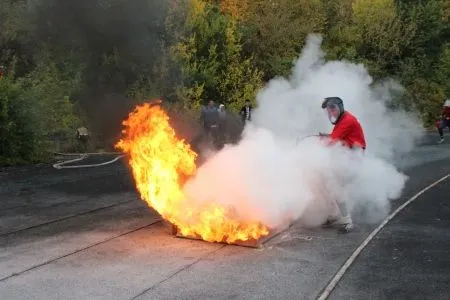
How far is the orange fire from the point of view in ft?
19.2

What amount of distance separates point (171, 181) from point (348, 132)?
7.67ft

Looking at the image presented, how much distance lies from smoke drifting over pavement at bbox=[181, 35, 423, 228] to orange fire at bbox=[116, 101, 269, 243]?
13cm

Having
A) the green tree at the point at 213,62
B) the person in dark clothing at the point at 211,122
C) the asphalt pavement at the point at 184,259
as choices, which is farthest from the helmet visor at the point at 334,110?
the green tree at the point at 213,62

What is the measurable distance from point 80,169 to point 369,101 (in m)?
6.64

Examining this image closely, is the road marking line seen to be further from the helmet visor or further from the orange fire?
the helmet visor

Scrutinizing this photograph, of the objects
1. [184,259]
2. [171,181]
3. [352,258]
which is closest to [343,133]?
[352,258]

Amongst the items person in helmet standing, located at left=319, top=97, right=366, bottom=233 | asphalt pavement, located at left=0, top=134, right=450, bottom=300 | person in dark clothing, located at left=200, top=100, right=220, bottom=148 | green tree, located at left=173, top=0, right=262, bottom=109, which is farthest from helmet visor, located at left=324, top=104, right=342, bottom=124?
green tree, located at left=173, top=0, right=262, bottom=109

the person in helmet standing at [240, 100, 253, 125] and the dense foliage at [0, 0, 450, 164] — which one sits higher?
Answer: the dense foliage at [0, 0, 450, 164]

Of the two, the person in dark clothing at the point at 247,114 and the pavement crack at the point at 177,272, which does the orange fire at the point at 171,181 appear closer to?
the pavement crack at the point at 177,272

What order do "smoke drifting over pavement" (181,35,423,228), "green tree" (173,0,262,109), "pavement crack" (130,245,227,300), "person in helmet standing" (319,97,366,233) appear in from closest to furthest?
"pavement crack" (130,245,227,300) → "smoke drifting over pavement" (181,35,423,228) → "person in helmet standing" (319,97,366,233) → "green tree" (173,0,262,109)

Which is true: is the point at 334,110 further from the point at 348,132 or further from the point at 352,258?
the point at 352,258

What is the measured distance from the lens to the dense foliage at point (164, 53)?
492 inches

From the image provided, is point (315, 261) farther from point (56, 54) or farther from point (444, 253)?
point (56, 54)

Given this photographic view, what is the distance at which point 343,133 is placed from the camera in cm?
674
